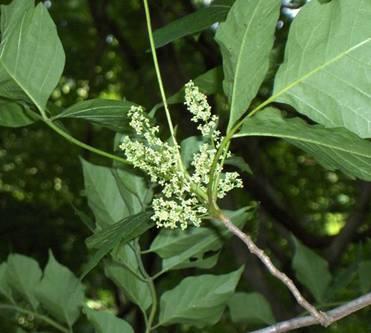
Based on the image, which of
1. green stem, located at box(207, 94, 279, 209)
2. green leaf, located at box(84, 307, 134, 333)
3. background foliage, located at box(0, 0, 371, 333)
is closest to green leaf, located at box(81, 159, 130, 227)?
background foliage, located at box(0, 0, 371, 333)

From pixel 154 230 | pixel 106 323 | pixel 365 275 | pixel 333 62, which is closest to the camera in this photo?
pixel 333 62

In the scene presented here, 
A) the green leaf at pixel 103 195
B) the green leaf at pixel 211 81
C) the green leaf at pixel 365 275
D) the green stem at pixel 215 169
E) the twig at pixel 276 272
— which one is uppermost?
the green stem at pixel 215 169

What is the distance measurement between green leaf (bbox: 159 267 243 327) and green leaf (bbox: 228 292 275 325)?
0.28 m

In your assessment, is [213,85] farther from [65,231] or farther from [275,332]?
[65,231]

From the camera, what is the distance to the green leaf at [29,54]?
2.29 feet

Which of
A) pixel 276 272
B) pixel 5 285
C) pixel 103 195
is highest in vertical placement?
pixel 276 272

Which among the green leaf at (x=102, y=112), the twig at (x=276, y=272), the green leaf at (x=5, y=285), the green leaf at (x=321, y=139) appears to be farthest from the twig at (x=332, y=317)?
the green leaf at (x=5, y=285)

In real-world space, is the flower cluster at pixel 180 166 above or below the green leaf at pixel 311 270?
above

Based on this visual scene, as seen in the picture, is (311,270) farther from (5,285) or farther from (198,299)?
(5,285)

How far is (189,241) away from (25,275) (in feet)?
1.29

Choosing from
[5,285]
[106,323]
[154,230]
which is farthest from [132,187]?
[154,230]

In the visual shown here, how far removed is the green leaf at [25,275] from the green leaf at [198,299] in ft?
0.99

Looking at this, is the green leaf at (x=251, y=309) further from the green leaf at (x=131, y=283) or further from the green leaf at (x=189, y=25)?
the green leaf at (x=189, y=25)

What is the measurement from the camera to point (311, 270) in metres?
1.36
